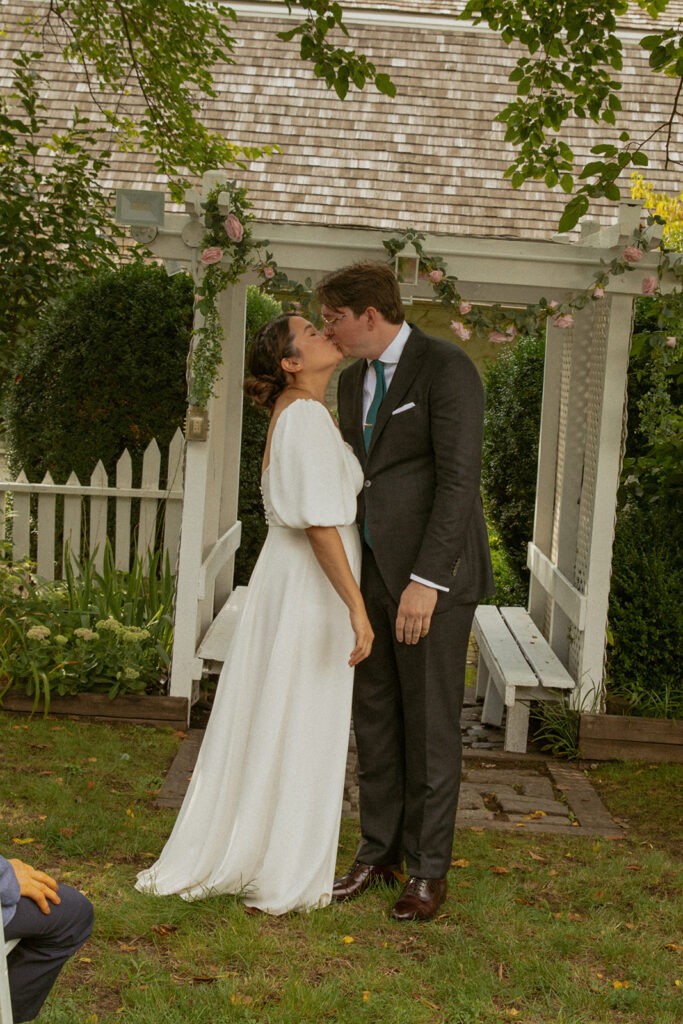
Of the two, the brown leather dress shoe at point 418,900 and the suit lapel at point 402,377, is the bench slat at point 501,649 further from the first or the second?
the suit lapel at point 402,377

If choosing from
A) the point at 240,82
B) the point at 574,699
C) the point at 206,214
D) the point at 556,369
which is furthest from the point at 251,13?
the point at 574,699

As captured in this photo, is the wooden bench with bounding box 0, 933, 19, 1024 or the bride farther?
the bride

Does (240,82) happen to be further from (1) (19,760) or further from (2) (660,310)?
(1) (19,760)

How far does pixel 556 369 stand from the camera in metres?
7.14

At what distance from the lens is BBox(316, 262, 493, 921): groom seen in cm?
349

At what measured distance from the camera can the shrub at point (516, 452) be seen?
885 centimetres

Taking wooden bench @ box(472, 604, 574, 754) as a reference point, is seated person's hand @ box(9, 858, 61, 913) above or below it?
above

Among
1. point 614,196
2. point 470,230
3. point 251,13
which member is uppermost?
point 251,13

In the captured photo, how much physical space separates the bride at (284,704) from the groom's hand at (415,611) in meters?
0.11

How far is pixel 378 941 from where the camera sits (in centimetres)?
344

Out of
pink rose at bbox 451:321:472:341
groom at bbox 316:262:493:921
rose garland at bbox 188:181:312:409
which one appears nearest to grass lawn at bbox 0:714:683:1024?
groom at bbox 316:262:493:921

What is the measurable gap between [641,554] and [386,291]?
118 inches

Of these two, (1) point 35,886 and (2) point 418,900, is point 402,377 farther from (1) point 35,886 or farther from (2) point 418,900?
(1) point 35,886

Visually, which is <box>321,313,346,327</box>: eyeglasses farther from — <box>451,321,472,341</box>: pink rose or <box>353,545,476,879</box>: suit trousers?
<box>451,321,472,341</box>: pink rose
